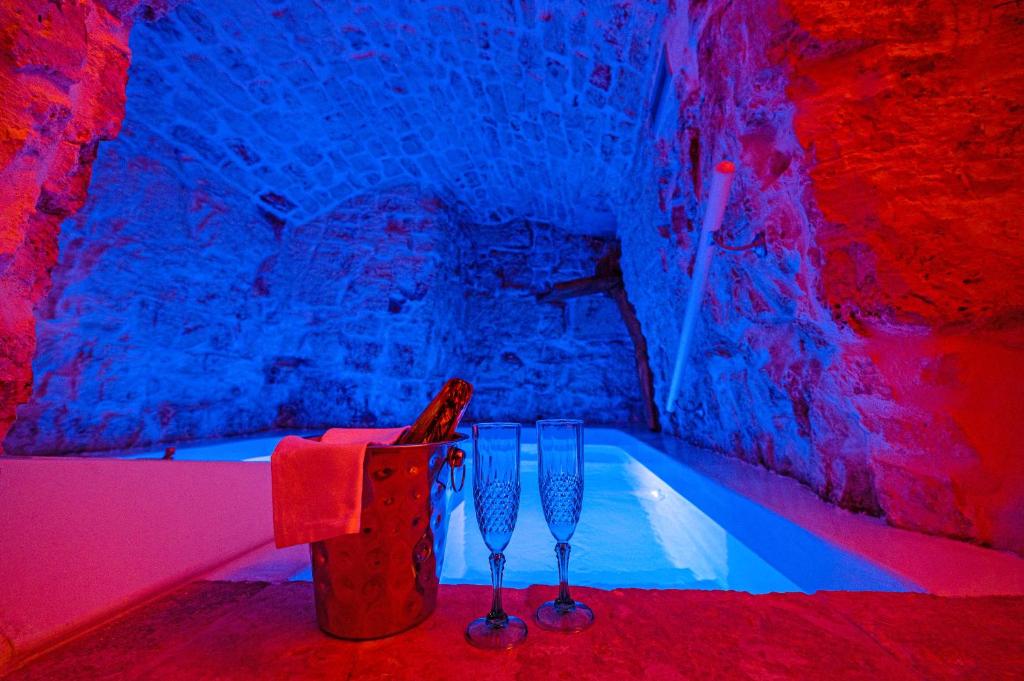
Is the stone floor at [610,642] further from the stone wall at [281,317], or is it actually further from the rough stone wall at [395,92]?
the stone wall at [281,317]

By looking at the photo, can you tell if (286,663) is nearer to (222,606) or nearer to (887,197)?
(222,606)

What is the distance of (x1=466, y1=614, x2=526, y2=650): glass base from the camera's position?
59 cm

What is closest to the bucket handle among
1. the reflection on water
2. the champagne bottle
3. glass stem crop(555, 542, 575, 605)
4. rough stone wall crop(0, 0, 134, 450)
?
the champagne bottle

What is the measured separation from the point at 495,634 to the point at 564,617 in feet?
0.35

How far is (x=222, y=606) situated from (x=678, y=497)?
1543 mm

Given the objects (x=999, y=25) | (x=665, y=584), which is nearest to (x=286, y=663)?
(x=665, y=584)

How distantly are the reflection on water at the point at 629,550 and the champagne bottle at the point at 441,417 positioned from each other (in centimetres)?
79

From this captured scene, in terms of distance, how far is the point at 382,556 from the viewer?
60 centimetres

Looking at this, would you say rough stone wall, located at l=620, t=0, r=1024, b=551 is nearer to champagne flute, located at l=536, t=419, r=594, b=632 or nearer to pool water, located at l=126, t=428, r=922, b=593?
pool water, located at l=126, t=428, r=922, b=593

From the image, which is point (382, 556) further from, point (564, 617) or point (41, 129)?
point (41, 129)

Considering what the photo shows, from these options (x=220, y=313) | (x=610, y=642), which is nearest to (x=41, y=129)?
(x=610, y=642)

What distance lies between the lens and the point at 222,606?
28.2 inches

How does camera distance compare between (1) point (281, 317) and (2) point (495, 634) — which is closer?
(2) point (495, 634)

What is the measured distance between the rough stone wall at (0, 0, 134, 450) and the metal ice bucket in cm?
82
